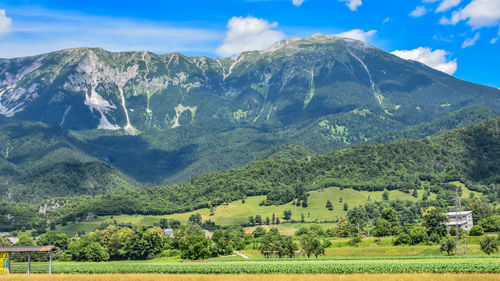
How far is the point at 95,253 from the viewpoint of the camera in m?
147

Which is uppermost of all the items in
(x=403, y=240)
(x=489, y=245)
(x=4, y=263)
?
(x=4, y=263)

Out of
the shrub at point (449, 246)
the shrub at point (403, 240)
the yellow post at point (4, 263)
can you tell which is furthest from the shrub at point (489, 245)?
the yellow post at point (4, 263)

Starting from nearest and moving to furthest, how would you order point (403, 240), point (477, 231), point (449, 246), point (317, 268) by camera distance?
1. point (317, 268)
2. point (449, 246)
3. point (477, 231)
4. point (403, 240)

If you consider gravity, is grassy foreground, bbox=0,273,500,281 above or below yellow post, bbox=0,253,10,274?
below

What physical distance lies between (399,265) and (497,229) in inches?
2582

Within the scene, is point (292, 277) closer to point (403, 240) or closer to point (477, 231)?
point (403, 240)

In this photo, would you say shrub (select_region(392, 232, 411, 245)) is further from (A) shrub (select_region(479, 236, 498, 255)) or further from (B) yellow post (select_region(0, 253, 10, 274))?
(B) yellow post (select_region(0, 253, 10, 274))

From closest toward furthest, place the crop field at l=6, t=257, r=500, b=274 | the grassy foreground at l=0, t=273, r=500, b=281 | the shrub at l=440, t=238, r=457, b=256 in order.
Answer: the grassy foreground at l=0, t=273, r=500, b=281
the crop field at l=6, t=257, r=500, b=274
the shrub at l=440, t=238, r=457, b=256

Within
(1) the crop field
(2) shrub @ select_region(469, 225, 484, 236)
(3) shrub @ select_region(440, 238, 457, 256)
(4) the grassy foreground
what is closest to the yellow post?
(4) the grassy foreground

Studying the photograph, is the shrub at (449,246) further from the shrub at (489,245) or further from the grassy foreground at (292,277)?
the grassy foreground at (292,277)

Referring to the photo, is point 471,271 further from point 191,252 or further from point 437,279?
point 191,252

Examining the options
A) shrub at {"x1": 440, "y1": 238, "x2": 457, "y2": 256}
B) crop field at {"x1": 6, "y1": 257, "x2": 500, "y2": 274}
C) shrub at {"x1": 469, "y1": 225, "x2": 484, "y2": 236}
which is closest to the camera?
crop field at {"x1": 6, "y1": 257, "x2": 500, "y2": 274}

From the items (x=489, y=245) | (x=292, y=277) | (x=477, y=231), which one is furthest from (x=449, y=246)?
(x=292, y=277)

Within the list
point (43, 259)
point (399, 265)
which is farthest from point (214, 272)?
point (43, 259)
